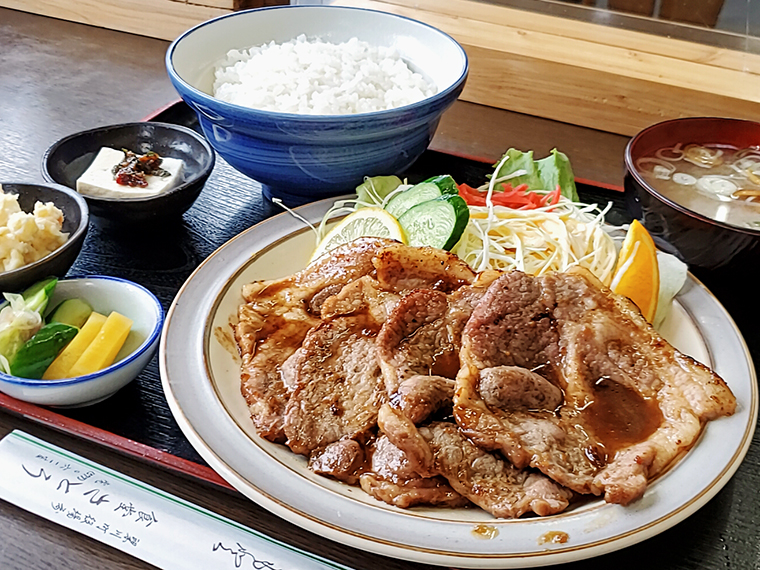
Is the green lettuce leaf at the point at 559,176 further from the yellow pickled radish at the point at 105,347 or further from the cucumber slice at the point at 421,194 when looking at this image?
the yellow pickled radish at the point at 105,347

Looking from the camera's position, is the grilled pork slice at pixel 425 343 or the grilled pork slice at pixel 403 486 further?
the grilled pork slice at pixel 425 343

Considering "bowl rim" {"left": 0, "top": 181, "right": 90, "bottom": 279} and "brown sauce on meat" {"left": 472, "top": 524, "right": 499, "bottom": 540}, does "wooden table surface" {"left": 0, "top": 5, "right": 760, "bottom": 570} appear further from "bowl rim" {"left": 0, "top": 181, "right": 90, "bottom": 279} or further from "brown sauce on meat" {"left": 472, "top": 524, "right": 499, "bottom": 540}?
"bowl rim" {"left": 0, "top": 181, "right": 90, "bottom": 279}

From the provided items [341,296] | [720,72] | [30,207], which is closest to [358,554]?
[341,296]

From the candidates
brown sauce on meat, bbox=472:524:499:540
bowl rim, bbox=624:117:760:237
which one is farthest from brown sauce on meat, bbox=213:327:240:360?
bowl rim, bbox=624:117:760:237

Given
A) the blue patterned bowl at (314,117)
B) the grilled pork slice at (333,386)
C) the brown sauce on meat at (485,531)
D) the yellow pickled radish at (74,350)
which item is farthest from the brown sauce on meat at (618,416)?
the yellow pickled radish at (74,350)

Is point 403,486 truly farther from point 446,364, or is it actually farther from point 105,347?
point 105,347

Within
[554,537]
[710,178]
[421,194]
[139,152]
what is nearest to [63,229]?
[139,152]

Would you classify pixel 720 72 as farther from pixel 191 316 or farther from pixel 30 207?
pixel 30 207
